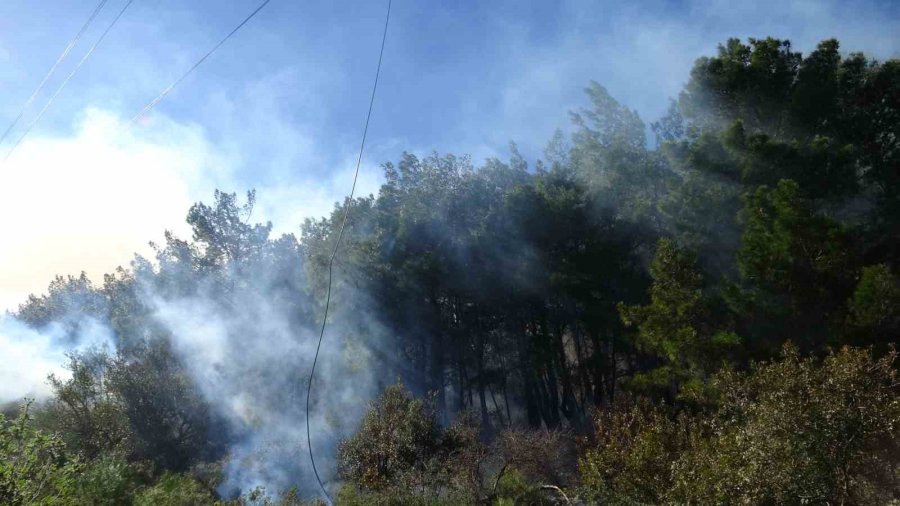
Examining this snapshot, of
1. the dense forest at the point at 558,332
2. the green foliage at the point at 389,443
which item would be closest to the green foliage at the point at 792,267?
the dense forest at the point at 558,332

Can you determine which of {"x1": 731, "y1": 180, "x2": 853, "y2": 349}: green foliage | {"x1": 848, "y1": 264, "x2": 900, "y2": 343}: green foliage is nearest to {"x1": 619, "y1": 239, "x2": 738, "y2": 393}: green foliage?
{"x1": 731, "y1": 180, "x2": 853, "y2": 349}: green foliage

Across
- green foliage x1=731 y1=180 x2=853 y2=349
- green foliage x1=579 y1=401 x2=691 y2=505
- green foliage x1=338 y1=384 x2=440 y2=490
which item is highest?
green foliage x1=731 y1=180 x2=853 y2=349

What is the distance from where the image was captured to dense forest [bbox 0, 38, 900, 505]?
40.8 ft

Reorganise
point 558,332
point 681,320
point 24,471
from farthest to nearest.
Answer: point 558,332 < point 681,320 < point 24,471

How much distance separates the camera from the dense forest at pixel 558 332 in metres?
12.4

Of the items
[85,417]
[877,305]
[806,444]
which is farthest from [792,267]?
[85,417]

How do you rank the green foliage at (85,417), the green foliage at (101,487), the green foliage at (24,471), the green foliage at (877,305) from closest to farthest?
the green foliage at (24,471) < the green foliage at (877,305) < the green foliage at (101,487) < the green foliage at (85,417)

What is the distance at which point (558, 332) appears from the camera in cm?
3694

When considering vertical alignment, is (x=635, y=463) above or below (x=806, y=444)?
below

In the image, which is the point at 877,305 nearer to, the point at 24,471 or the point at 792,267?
the point at 792,267

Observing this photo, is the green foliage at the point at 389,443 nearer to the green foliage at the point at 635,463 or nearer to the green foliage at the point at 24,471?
the green foliage at the point at 635,463

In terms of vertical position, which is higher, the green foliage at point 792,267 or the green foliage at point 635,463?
the green foliage at point 792,267

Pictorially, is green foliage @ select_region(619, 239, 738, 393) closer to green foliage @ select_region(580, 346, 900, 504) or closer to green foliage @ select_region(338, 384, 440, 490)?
green foliage @ select_region(580, 346, 900, 504)

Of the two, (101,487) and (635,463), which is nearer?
(635,463)
